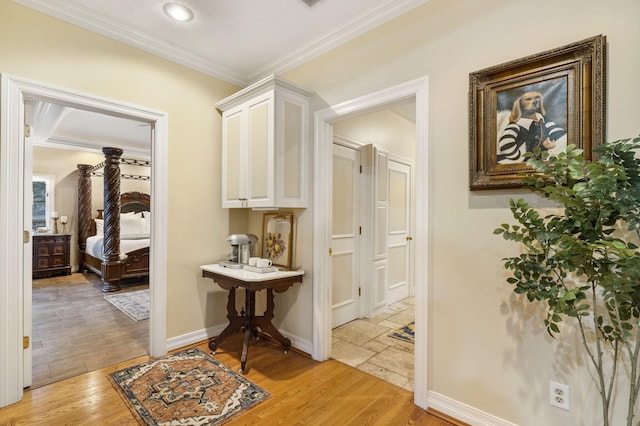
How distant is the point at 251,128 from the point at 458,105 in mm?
1715

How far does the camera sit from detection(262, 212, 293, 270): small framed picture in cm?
298

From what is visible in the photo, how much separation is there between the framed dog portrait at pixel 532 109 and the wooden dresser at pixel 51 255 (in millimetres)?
7327

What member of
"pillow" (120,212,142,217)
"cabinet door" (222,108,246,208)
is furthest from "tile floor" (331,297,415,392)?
"pillow" (120,212,142,217)

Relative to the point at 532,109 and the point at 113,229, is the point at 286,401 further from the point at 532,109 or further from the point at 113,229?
the point at 113,229

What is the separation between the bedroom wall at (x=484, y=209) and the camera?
1516 millimetres

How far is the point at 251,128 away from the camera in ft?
9.23

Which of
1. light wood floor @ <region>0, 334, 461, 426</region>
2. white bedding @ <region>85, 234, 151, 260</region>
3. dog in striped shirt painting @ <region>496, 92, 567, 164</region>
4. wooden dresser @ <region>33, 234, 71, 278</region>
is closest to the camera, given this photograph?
dog in striped shirt painting @ <region>496, 92, 567, 164</region>

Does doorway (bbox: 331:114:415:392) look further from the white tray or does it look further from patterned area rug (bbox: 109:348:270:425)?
patterned area rug (bbox: 109:348:270:425)

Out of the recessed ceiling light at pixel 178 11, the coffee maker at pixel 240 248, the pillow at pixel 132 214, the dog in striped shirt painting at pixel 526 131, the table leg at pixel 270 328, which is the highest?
the recessed ceiling light at pixel 178 11

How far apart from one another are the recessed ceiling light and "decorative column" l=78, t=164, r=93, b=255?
5.58m

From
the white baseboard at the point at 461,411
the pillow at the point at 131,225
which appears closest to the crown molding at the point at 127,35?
the white baseboard at the point at 461,411

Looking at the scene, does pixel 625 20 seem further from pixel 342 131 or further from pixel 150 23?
pixel 150 23

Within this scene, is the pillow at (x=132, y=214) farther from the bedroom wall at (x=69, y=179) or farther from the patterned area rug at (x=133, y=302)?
the patterned area rug at (x=133, y=302)

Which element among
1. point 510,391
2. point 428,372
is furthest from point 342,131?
point 510,391
